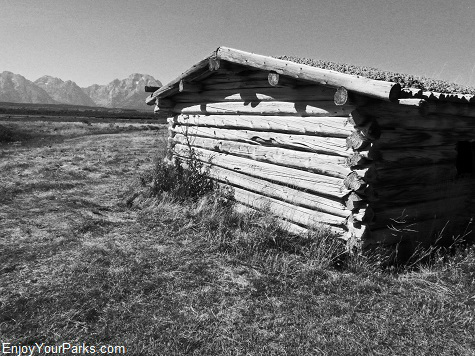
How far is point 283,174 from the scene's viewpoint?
6.02m

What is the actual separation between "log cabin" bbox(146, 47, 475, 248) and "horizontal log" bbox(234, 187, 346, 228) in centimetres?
2

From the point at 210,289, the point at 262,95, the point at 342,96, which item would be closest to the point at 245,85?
the point at 262,95

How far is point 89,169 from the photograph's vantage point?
11.4 meters

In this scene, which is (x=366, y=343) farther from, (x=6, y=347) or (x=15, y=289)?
(x=15, y=289)

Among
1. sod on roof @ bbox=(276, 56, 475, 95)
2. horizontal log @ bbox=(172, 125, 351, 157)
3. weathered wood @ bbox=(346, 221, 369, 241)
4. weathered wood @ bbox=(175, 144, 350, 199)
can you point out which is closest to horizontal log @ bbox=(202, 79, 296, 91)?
horizontal log @ bbox=(172, 125, 351, 157)

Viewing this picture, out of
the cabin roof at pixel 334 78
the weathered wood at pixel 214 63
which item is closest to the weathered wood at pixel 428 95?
the cabin roof at pixel 334 78

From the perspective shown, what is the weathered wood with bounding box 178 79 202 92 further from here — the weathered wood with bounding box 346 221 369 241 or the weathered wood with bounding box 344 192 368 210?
the weathered wood with bounding box 346 221 369 241

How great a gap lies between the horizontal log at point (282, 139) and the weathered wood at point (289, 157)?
0.09 metres

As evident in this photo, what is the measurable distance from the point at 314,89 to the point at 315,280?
287 cm

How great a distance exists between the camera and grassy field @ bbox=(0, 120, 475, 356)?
3.42 m

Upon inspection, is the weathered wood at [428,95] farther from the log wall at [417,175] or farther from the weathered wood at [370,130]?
the weathered wood at [370,130]

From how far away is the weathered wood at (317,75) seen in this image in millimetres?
3977

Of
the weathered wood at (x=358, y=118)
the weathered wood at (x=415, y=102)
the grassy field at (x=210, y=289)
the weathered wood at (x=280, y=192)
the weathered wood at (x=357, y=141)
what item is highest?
the weathered wood at (x=415, y=102)

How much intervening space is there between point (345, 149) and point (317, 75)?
1125 millimetres
